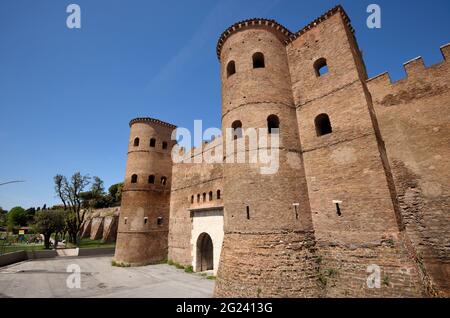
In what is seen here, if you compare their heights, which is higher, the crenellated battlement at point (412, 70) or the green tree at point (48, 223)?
the crenellated battlement at point (412, 70)

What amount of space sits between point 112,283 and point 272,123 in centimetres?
1334

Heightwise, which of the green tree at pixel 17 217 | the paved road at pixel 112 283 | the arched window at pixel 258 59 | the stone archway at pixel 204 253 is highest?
the arched window at pixel 258 59

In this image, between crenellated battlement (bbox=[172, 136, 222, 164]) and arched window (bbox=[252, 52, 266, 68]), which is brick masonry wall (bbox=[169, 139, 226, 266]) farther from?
arched window (bbox=[252, 52, 266, 68])

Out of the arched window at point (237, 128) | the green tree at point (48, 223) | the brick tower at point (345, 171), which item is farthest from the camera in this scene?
the green tree at point (48, 223)

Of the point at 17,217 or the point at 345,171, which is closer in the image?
the point at 345,171

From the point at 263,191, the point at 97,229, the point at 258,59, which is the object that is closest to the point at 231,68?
the point at 258,59

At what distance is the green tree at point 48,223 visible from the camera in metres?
29.6

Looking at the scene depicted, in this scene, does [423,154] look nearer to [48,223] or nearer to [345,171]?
[345,171]

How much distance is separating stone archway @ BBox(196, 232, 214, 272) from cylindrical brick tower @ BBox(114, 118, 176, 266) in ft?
18.0

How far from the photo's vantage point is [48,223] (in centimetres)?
2991

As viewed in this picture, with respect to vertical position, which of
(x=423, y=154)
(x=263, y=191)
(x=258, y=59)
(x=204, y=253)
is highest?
(x=258, y=59)

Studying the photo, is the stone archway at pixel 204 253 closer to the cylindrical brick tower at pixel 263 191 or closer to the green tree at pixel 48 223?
the cylindrical brick tower at pixel 263 191

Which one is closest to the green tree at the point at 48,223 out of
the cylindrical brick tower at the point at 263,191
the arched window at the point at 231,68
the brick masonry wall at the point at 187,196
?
the brick masonry wall at the point at 187,196

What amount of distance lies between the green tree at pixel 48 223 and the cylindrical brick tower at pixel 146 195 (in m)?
17.8
